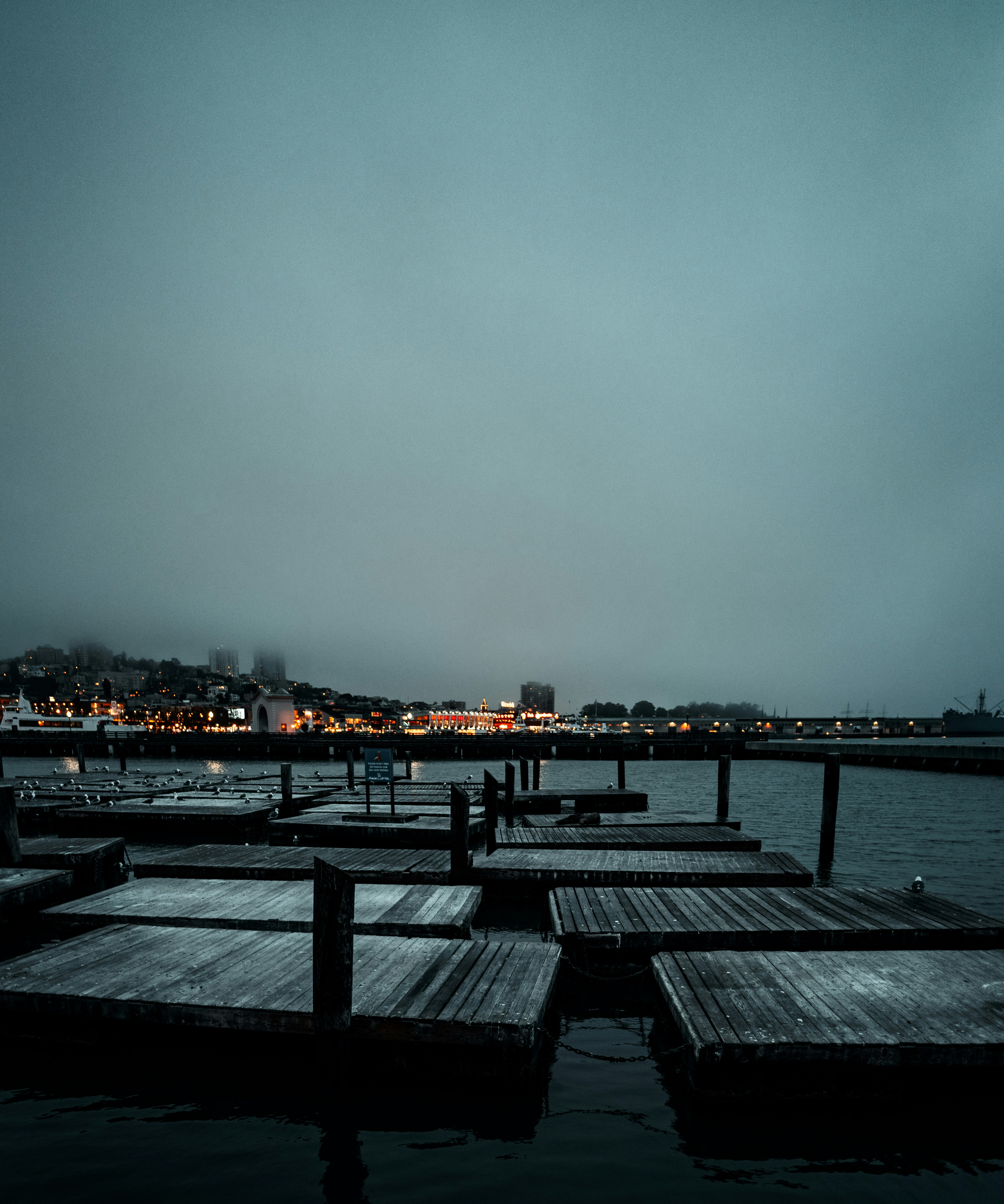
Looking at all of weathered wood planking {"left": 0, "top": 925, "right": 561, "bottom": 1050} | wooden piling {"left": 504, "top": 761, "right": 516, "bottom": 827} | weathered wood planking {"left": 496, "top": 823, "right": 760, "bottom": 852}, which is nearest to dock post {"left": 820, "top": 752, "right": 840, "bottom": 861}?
weathered wood planking {"left": 496, "top": 823, "right": 760, "bottom": 852}

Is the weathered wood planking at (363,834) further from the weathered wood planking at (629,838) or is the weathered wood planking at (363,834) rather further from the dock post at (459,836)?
the dock post at (459,836)

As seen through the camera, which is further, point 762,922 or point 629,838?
point 629,838

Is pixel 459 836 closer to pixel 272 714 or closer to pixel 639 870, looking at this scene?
pixel 639 870

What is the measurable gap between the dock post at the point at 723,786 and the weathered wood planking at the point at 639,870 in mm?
10543

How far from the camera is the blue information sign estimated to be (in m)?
22.8

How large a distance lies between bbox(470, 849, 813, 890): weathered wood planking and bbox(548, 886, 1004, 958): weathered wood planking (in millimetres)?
1580

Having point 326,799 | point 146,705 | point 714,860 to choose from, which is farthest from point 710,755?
point 146,705

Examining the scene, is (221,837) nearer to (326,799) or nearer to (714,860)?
(326,799)

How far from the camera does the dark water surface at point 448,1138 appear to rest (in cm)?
666

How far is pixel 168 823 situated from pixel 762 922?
23.7m

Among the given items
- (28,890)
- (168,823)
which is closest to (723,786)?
(168,823)

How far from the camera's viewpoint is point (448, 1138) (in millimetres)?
7262

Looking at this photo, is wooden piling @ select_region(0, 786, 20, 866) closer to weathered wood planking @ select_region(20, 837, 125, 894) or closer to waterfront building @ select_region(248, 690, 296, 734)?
weathered wood planking @ select_region(20, 837, 125, 894)

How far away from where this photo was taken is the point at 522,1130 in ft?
24.5
